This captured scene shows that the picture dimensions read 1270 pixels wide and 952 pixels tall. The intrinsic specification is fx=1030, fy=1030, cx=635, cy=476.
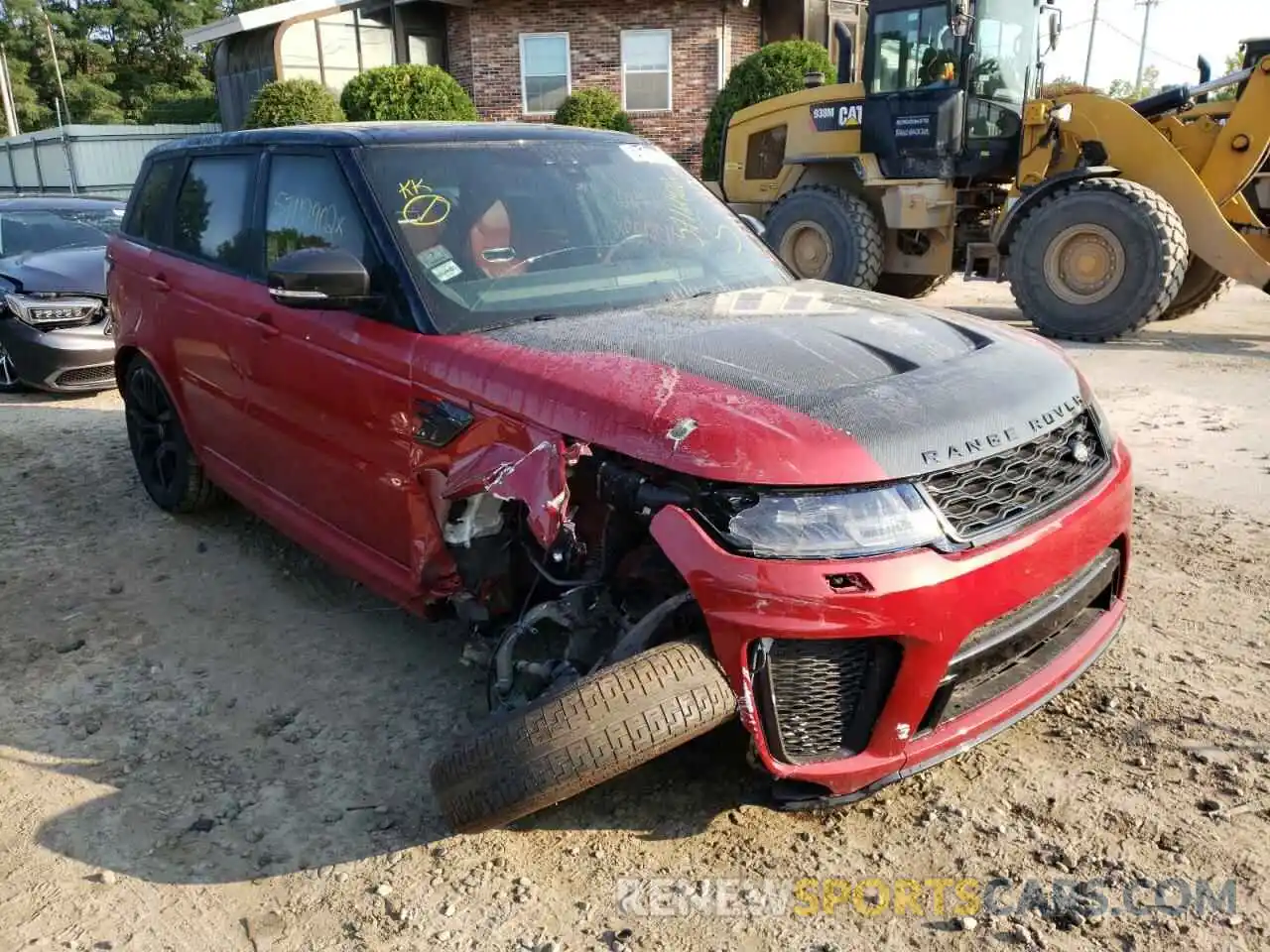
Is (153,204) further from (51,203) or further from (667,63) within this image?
(667,63)

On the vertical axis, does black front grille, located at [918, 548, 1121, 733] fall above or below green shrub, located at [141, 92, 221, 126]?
below

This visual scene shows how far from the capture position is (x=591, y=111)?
21062mm

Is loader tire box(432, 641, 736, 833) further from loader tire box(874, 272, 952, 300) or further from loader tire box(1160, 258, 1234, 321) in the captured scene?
loader tire box(874, 272, 952, 300)

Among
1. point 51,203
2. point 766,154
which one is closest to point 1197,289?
point 766,154

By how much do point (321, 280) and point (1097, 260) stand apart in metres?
7.82

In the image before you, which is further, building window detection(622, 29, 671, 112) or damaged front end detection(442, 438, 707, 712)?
building window detection(622, 29, 671, 112)

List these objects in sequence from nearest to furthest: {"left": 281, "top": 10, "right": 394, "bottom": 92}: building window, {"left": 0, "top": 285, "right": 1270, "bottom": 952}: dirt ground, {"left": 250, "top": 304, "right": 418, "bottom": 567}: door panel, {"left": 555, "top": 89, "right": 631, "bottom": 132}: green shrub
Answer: {"left": 0, "top": 285, "right": 1270, "bottom": 952}: dirt ground
{"left": 250, "top": 304, "right": 418, "bottom": 567}: door panel
{"left": 555, "top": 89, "right": 631, "bottom": 132}: green shrub
{"left": 281, "top": 10, "right": 394, "bottom": 92}: building window

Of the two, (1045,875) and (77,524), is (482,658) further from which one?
(77,524)

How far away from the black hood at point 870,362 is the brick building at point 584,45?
1997cm

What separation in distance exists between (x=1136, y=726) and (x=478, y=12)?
22.5 metres

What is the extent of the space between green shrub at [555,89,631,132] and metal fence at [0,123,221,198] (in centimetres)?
1242

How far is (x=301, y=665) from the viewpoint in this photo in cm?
384

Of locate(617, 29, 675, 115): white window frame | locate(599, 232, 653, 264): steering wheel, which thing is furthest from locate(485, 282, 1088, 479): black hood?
locate(617, 29, 675, 115): white window frame

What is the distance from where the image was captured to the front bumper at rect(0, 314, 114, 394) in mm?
8016
